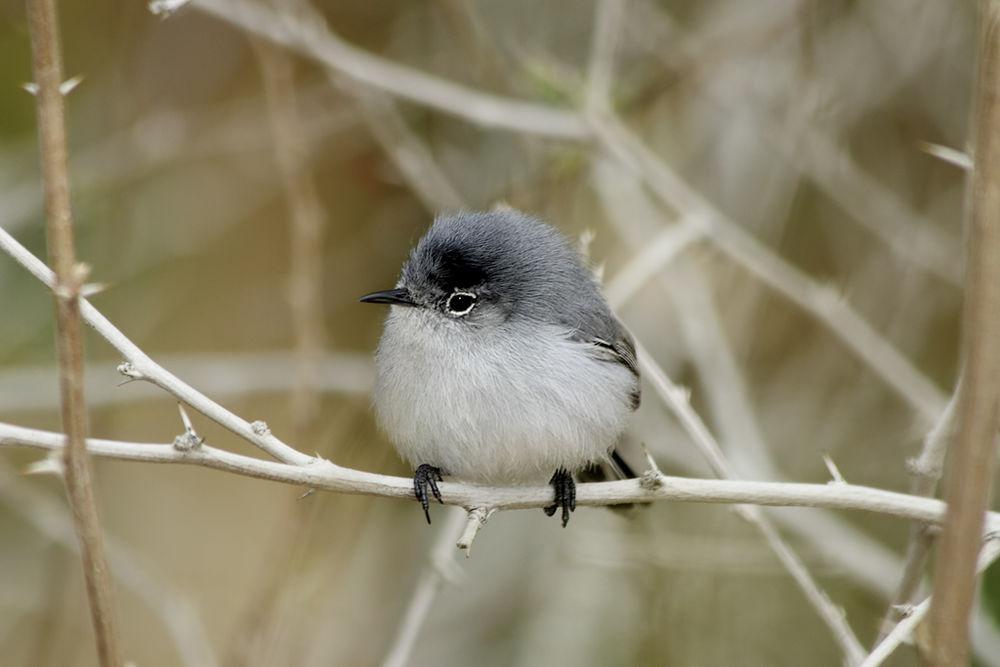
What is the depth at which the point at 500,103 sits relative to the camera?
4.39 metres

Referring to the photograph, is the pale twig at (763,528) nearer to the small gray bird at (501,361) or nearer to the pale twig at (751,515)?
the pale twig at (751,515)

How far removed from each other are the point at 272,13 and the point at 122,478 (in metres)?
2.77

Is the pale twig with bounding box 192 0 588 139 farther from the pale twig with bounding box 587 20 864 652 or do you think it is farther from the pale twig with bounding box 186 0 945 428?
the pale twig with bounding box 587 20 864 652

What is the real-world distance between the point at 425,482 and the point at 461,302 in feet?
2.08

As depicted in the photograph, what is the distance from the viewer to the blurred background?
4355mm

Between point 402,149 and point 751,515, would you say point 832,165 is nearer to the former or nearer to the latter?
point 402,149

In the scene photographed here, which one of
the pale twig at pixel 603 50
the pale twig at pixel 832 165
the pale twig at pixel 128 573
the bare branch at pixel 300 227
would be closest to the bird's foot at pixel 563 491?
the bare branch at pixel 300 227

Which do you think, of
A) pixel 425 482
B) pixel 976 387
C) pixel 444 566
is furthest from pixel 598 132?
pixel 976 387

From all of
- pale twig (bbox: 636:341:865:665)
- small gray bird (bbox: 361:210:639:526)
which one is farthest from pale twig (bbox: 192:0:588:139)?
pale twig (bbox: 636:341:865:665)

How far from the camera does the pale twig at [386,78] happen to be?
3.91 m

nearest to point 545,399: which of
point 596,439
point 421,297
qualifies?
point 596,439

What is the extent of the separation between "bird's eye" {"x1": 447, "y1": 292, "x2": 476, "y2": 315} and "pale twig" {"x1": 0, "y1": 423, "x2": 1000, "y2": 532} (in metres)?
0.92

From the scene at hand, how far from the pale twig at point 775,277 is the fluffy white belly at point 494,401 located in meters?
1.04

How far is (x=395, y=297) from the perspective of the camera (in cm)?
323
